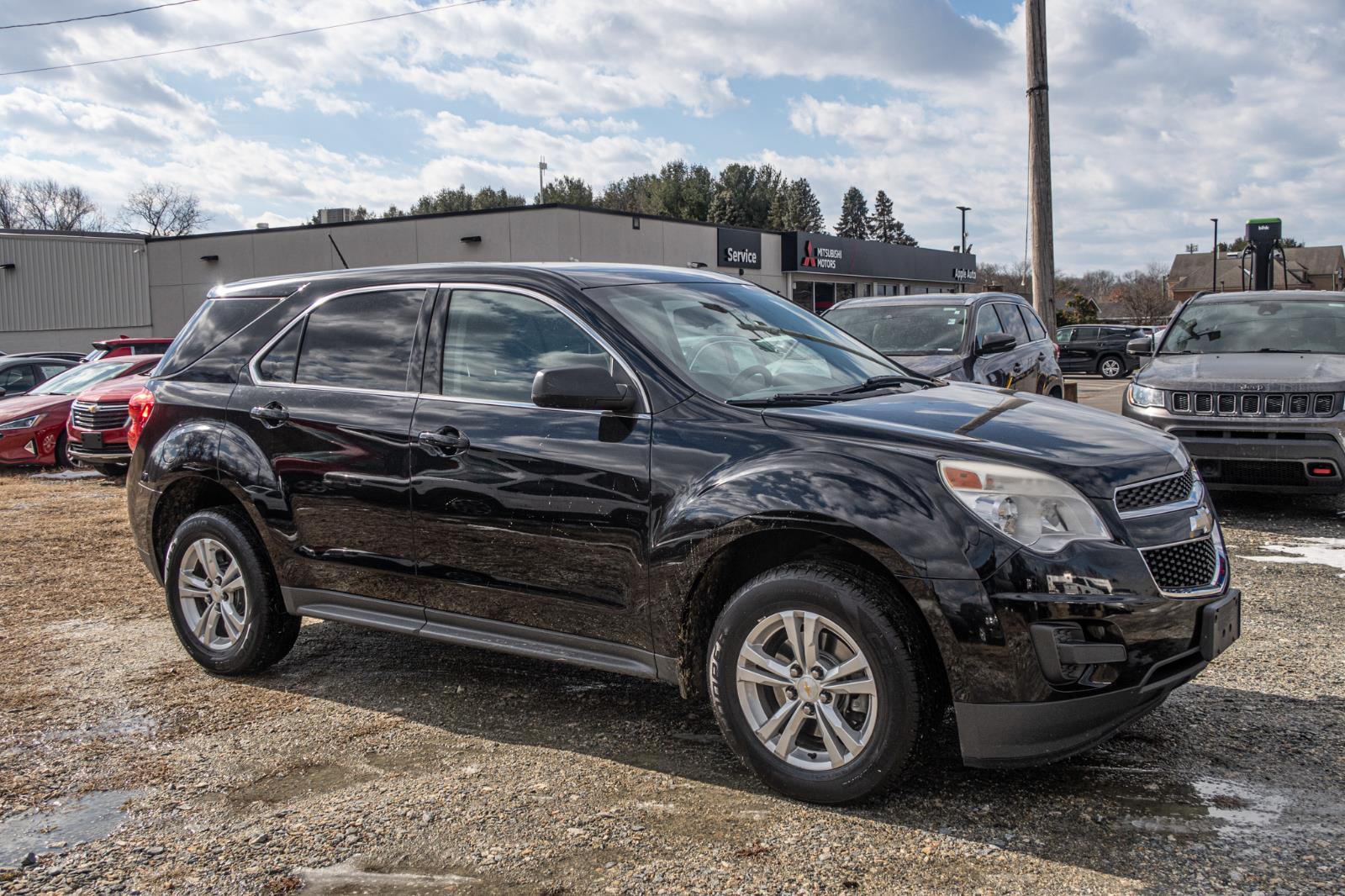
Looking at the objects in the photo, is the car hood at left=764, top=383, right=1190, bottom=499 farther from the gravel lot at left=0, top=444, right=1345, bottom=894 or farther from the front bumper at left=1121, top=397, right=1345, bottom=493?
the front bumper at left=1121, top=397, right=1345, bottom=493

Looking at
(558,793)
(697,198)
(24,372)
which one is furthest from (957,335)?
(697,198)

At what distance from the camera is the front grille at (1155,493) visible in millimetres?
3537

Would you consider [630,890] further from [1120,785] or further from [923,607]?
[1120,785]

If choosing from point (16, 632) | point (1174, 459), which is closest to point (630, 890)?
point (1174, 459)

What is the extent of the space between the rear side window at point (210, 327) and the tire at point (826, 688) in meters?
2.90

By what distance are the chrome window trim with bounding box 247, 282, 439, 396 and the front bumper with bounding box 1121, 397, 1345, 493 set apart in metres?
6.13

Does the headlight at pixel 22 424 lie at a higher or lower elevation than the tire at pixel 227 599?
higher

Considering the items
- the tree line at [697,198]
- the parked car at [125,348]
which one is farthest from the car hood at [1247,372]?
the tree line at [697,198]

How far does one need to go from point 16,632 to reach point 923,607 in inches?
205

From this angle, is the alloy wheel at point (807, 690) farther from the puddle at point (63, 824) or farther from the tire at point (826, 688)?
the puddle at point (63, 824)

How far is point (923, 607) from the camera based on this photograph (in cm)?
341

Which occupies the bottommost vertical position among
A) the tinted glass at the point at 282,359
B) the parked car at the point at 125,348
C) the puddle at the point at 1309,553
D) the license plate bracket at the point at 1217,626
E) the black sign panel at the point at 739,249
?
the puddle at the point at 1309,553

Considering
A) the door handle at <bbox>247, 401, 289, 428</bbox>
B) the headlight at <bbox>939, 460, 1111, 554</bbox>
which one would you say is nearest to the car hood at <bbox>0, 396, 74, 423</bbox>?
the door handle at <bbox>247, 401, 289, 428</bbox>

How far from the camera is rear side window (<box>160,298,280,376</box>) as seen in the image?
5.31 metres
